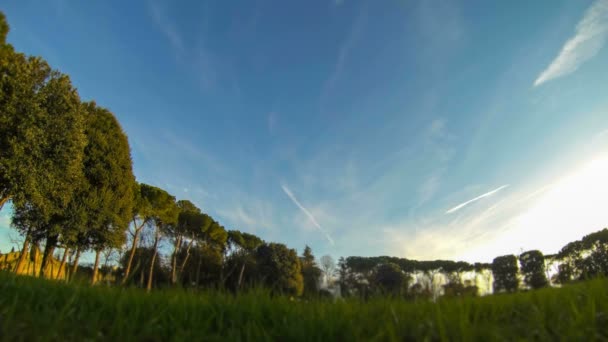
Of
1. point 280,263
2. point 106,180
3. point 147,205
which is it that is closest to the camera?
point 106,180

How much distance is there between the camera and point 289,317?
11.8 feet

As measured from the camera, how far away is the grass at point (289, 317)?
294 centimetres

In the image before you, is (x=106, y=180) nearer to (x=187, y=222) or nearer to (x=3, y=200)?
(x=3, y=200)

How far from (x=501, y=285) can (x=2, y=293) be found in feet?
23.1

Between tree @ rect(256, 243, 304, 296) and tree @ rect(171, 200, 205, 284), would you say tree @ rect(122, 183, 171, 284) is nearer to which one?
tree @ rect(171, 200, 205, 284)

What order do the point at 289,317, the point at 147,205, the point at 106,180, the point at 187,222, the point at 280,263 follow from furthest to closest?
the point at 280,263
the point at 187,222
the point at 147,205
the point at 106,180
the point at 289,317

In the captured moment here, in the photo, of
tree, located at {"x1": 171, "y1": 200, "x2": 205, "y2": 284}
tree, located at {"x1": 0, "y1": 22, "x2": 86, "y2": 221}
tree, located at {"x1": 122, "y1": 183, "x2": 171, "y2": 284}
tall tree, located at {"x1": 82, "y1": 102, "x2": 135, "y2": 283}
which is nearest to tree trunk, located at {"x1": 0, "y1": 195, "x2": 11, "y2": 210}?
tree, located at {"x1": 0, "y1": 22, "x2": 86, "y2": 221}

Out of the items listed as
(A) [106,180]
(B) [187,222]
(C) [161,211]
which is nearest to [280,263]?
(B) [187,222]

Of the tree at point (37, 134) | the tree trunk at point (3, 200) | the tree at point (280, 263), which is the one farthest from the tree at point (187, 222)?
the tree trunk at point (3, 200)

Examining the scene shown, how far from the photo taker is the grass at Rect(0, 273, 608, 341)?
2.94m

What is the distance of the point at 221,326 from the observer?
3.44m

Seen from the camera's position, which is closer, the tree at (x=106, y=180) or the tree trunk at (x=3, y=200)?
the tree trunk at (x=3, y=200)

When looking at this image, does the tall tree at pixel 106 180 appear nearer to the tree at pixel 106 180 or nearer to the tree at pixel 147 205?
the tree at pixel 106 180

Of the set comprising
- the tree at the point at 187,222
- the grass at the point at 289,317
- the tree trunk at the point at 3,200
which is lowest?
the grass at the point at 289,317
